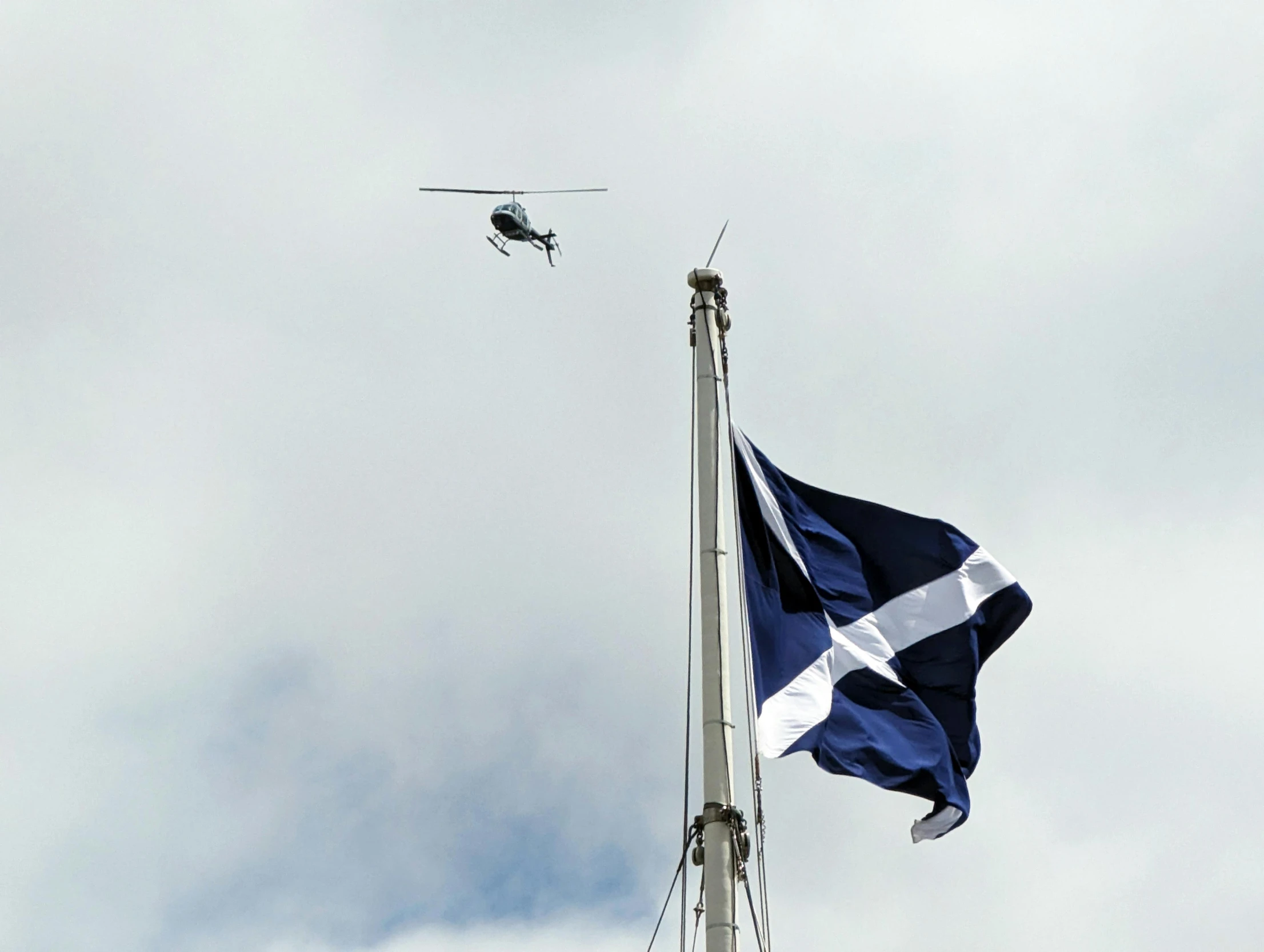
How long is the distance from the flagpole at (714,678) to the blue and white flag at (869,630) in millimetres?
1240

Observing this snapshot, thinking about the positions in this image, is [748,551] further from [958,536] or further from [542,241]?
[542,241]

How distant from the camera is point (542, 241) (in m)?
73.9

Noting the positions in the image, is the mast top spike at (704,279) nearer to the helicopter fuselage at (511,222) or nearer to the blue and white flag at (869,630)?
the blue and white flag at (869,630)

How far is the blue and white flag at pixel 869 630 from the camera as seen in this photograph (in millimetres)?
20156

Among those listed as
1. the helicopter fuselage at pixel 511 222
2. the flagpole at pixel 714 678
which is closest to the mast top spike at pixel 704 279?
the flagpole at pixel 714 678

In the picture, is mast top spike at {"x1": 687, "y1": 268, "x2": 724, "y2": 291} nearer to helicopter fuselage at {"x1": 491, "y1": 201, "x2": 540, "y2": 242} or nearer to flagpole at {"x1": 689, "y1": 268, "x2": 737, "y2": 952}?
flagpole at {"x1": 689, "y1": 268, "x2": 737, "y2": 952}

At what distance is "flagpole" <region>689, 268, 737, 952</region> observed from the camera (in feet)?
55.9

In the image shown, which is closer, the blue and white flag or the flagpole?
the flagpole

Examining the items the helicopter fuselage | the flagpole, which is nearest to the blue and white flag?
the flagpole

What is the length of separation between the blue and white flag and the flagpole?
48.8 inches

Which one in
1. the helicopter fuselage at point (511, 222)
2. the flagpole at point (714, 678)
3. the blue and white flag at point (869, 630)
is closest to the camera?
the flagpole at point (714, 678)

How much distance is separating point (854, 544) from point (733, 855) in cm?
674

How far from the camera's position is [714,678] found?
17.8m

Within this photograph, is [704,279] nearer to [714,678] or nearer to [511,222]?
[714,678]
